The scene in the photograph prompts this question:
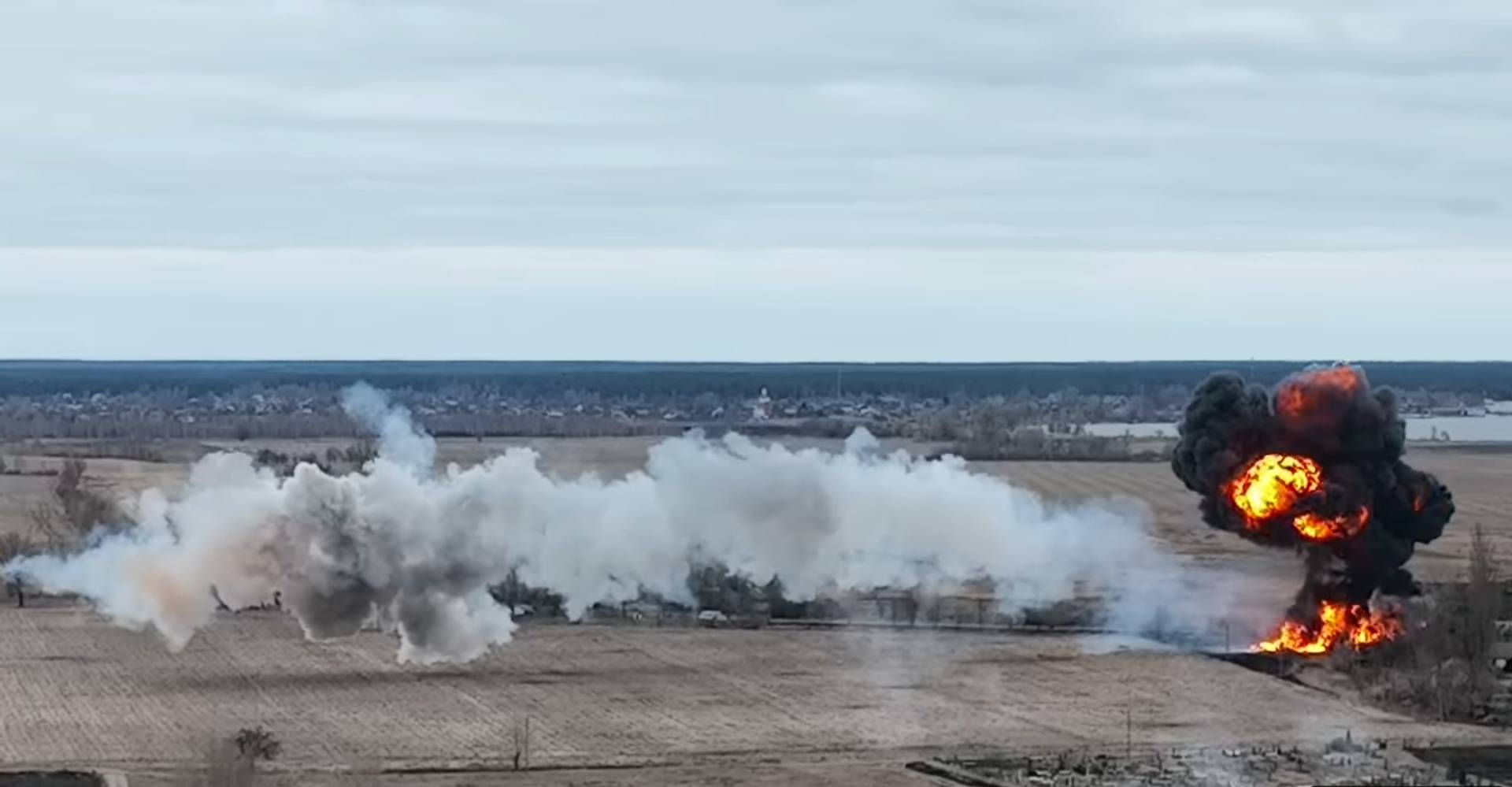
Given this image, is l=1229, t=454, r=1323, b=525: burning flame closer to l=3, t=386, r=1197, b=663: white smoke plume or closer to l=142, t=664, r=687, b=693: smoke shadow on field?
l=3, t=386, r=1197, b=663: white smoke plume

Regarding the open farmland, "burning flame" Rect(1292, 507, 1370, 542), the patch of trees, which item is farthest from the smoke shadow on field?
the patch of trees

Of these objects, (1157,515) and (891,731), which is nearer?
(891,731)

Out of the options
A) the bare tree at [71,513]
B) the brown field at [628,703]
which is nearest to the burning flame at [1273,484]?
the brown field at [628,703]

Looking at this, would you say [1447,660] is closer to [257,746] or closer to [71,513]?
[257,746]

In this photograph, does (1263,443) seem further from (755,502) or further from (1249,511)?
(755,502)

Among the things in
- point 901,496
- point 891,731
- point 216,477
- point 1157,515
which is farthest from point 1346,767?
point 1157,515

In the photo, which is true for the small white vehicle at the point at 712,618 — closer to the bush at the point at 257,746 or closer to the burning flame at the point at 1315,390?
the burning flame at the point at 1315,390
